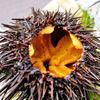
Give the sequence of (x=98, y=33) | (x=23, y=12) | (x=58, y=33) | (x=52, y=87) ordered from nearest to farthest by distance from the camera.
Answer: (x=52, y=87)
(x=58, y=33)
(x=98, y=33)
(x=23, y=12)

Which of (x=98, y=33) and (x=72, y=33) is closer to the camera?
(x=72, y=33)

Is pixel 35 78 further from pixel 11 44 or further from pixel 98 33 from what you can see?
pixel 98 33

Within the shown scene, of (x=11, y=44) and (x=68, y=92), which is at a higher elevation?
(x=11, y=44)

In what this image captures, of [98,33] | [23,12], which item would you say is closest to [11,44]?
[98,33]

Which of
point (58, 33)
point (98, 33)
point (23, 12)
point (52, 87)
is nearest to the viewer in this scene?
point (52, 87)
